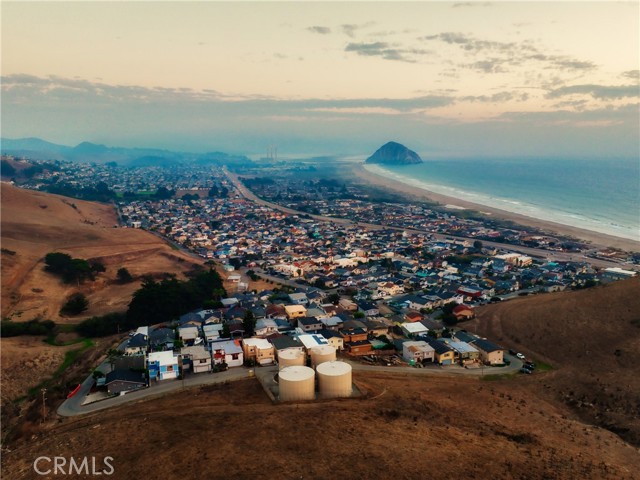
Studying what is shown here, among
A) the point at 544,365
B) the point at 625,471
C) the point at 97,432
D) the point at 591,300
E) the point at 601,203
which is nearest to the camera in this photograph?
the point at 625,471

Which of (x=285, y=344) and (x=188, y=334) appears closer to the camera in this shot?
(x=285, y=344)

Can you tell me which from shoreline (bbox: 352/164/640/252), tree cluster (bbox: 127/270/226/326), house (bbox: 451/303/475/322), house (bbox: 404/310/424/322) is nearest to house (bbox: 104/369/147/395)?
tree cluster (bbox: 127/270/226/326)

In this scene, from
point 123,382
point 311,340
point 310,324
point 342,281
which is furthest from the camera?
point 342,281

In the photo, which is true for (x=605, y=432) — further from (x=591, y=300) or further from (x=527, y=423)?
(x=591, y=300)

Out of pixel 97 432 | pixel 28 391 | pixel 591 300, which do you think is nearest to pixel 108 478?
pixel 97 432

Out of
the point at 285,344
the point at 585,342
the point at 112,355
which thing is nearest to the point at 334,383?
the point at 285,344

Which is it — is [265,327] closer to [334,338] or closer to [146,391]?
[334,338]
